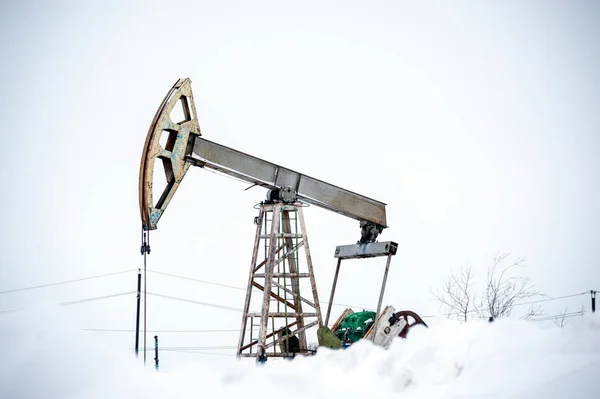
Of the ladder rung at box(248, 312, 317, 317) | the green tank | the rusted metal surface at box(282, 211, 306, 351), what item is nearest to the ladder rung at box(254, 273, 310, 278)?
the rusted metal surface at box(282, 211, 306, 351)

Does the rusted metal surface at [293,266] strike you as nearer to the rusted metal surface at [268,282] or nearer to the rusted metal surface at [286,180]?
the rusted metal surface at [268,282]

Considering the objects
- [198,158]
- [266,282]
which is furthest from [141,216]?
[266,282]

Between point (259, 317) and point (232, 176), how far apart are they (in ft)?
10.1

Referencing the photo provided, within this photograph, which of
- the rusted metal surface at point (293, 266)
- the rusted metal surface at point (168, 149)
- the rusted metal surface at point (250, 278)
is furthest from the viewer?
the rusted metal surface at point (293, 266)

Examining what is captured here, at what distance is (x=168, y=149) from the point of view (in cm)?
→ 2112

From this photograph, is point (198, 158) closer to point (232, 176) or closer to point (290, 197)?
point (232, 176)

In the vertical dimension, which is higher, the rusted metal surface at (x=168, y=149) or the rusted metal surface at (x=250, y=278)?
the rusted metal surface at (x=168, y=149)

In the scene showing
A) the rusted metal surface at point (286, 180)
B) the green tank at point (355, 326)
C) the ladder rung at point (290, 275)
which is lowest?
the green tank at point (355, 326)

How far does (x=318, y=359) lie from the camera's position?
21.6 meters

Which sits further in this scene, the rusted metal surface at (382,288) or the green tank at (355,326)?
the green tank at (355,326)

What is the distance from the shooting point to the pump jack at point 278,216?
21.0 meters

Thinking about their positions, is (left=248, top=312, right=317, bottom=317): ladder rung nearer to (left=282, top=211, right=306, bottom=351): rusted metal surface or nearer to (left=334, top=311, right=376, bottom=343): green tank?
(left=282, top=211, right=306, bottom=351): rusted metal surface

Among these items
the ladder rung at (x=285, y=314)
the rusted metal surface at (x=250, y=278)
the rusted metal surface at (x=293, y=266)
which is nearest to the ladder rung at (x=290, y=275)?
the rusted metal surface at (x=293, y=266)

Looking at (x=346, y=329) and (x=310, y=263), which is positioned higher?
(x=310, y=263)
